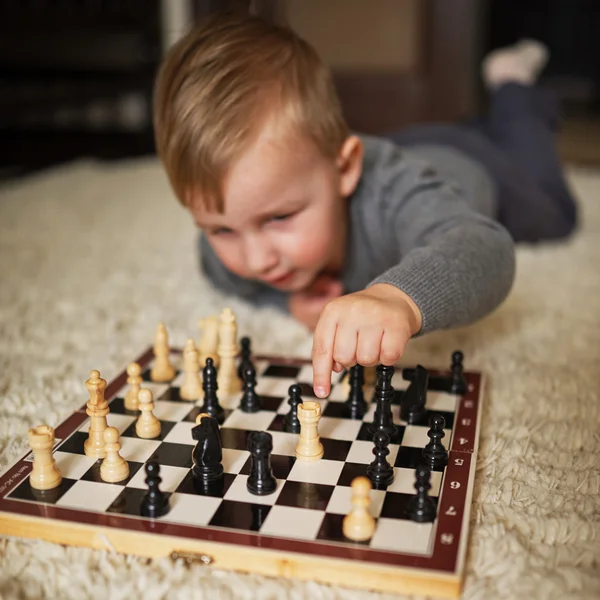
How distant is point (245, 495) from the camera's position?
760 millimetres

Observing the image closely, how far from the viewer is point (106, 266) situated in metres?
1.71

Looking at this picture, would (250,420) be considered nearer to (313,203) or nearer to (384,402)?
(384,402)

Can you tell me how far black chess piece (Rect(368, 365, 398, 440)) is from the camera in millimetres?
844

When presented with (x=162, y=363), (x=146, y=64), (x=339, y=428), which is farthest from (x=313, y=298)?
(x=146, y=64)

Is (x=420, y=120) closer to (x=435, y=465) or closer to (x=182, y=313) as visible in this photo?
(x=182, y=313)

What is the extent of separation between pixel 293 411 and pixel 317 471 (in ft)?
0.35

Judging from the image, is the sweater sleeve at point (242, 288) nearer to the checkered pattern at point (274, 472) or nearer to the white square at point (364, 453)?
the checkered pattern at point (274, 472)

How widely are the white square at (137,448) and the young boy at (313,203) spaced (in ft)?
0.67

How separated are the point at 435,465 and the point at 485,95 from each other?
380 cm

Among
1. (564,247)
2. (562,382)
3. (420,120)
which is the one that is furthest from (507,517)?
(420,120)

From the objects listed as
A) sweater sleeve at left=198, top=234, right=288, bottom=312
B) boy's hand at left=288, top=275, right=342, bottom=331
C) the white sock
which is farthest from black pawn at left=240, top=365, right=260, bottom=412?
the white sock

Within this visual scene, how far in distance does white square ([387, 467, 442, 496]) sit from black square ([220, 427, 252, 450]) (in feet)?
0.58

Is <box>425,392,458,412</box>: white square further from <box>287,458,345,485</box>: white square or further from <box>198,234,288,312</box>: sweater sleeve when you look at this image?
<box>198,234,288,312</box>: sweater sleeve

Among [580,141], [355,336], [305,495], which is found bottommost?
[580,141]
